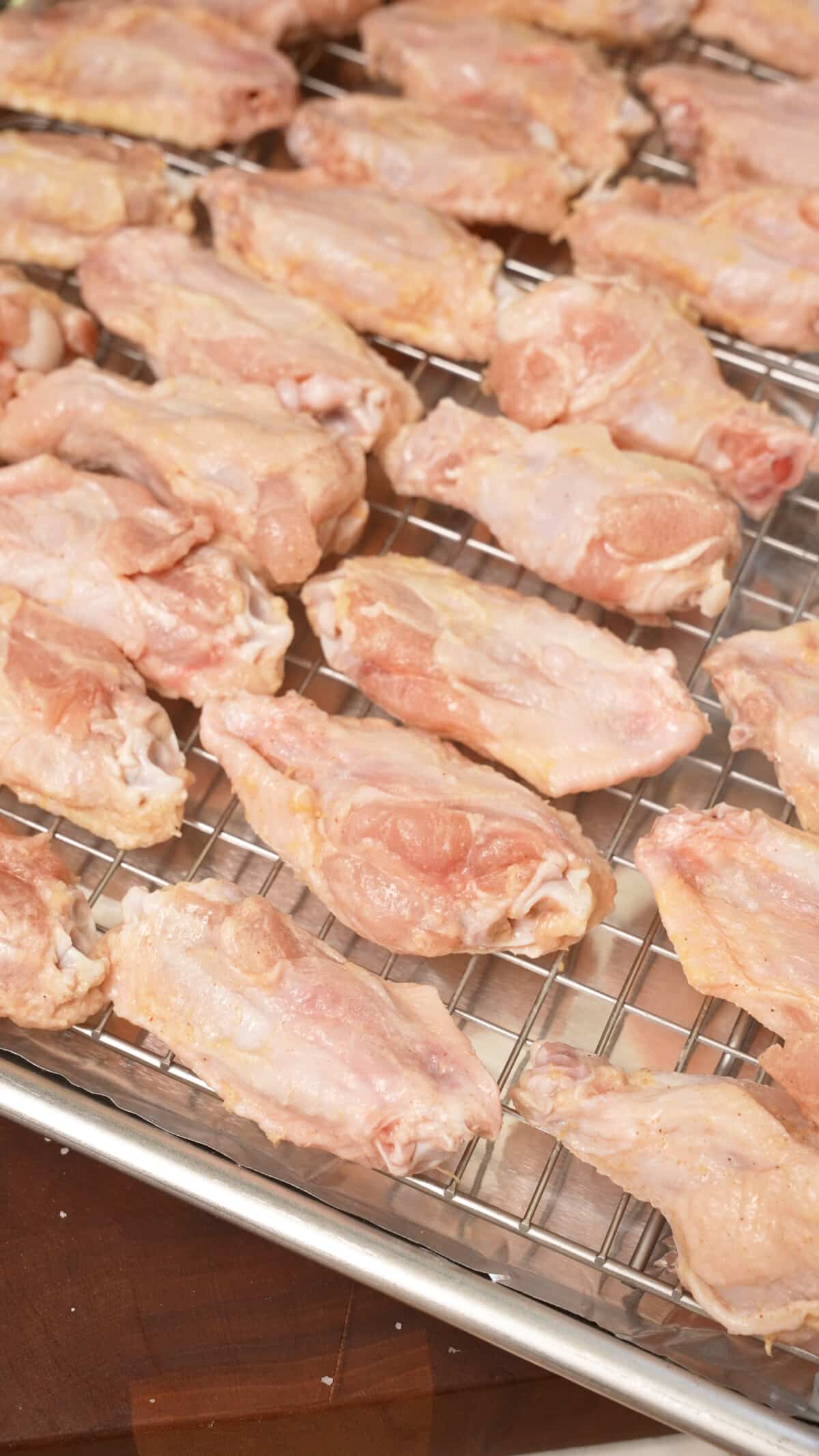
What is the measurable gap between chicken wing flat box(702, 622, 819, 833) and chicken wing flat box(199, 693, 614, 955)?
40cm

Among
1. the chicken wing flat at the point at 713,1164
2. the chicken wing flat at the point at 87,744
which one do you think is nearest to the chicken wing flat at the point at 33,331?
the chicken wing flat at the point at 87,744

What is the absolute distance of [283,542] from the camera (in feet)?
9.61

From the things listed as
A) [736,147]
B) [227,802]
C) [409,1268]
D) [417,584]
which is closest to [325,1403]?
[409,1268]

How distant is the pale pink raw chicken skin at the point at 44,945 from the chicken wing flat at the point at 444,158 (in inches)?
73.6

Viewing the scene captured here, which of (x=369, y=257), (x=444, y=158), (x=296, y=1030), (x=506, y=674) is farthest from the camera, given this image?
(x=444, y=158)

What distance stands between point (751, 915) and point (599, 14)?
2556 millimetres

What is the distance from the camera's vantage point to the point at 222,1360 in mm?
2490

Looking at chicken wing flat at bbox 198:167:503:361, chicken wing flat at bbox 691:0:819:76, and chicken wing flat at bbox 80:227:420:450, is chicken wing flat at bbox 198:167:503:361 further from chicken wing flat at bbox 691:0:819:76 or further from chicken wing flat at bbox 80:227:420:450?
chicken wing flat at bbox 691:0:819:76

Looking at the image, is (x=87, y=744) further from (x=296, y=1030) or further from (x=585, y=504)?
(x=585, y=504)

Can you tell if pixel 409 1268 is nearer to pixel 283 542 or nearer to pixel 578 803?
pixel 578 803

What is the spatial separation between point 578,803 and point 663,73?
198 centimetres

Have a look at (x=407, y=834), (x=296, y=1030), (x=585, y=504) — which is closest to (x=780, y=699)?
(x=585, y=504)

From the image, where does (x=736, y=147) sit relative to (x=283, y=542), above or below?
above

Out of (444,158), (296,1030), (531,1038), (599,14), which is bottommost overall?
(531,1038)
